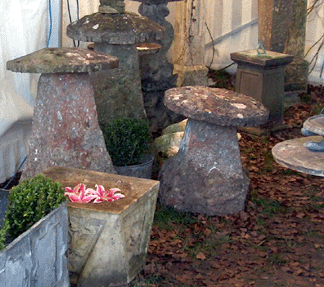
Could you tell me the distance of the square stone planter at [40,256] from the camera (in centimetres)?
294

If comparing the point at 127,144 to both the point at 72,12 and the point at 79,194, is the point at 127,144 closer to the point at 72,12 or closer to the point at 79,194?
the point at 79,194

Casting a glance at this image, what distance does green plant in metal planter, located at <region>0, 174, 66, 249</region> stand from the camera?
10.8 ft

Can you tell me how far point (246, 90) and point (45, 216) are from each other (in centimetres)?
422

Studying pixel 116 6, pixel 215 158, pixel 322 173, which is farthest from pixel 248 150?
pixel 322 173

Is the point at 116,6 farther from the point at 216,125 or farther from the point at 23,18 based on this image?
the point at 216,125

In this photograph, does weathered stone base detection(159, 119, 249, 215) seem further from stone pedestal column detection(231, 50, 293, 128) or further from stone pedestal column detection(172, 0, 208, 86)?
stone pedestal column detection(172, 0, 208, 86)

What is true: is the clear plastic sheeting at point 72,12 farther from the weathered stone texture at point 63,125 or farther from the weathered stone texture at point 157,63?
the weathered stone texture at point 63,125

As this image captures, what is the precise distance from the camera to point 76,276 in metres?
3.71

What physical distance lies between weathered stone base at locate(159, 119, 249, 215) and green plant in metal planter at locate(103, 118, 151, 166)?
434 millimetres

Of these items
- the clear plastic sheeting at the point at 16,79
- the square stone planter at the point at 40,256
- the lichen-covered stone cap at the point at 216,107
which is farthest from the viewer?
the clear plastic sheeting at the point at 16,79

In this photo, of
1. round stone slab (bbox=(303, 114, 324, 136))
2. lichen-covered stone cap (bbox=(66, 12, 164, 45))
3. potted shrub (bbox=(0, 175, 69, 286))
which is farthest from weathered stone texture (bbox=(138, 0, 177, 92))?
potted shrub (bbox=(0, 175, 69, 286))

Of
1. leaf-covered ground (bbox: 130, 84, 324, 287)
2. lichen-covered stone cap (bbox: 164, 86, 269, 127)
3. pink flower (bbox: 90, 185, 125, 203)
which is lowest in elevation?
leaf-covered ground (bbox: 130, 84, 324, 287)

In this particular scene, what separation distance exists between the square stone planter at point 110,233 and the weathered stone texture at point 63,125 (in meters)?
0.54

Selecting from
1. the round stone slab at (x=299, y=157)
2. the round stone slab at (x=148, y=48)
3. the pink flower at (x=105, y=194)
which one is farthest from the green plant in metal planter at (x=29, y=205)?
the round stone slab at (x=148, y=48)
